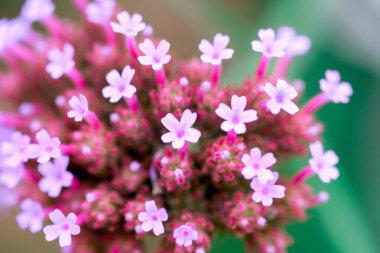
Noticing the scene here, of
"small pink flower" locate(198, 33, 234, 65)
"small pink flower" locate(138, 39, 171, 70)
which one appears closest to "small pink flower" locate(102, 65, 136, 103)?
"small pink flower" locate(138, 39, 171, 70)

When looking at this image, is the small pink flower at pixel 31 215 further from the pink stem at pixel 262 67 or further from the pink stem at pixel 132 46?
the pink stem at pixel 262 67

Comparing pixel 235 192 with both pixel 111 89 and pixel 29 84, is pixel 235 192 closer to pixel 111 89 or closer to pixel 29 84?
pixel 111 89

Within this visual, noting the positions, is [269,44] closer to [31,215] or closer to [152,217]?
[152,217]

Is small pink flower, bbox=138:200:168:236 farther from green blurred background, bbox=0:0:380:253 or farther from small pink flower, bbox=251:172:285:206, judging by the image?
green blurred background, bbox=0:0:380:253

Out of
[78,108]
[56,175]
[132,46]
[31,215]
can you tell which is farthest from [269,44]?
[31,215]

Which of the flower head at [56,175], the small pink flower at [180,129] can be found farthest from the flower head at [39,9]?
the small pink flower at [180,129]
